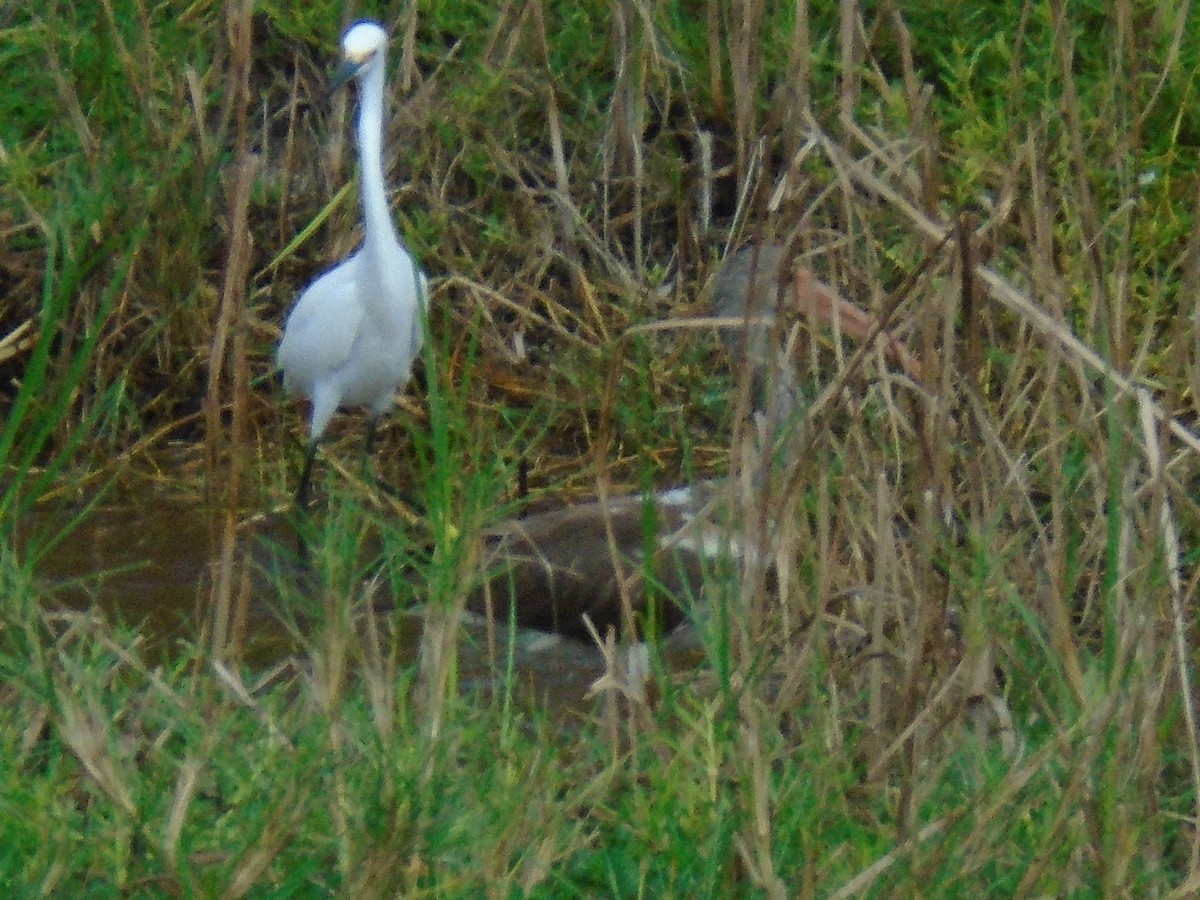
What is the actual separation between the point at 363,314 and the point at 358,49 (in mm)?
671

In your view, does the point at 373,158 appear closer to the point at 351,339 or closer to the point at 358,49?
the point at 358,49

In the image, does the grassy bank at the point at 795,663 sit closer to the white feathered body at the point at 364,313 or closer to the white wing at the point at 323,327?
the white feathered body at the point at 364,313

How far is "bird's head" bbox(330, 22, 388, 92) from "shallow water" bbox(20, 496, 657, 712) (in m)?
1.07

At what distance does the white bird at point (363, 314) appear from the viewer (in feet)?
16.0

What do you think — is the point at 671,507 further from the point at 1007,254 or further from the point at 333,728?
the point at 333,728

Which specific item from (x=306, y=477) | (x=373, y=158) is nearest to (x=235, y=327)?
(x=373, y=158)

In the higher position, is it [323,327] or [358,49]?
[358,49]

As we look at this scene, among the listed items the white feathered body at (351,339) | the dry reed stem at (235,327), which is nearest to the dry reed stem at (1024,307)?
the dry reed stem at (235,327)

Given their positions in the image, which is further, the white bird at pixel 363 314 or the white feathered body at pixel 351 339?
the white feathered body at pixel 351 339

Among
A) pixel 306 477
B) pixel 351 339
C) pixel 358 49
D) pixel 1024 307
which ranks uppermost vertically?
pixel 1024 307

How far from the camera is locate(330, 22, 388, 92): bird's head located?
190 inches

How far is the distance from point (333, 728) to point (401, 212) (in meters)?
3.65

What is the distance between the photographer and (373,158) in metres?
4.84

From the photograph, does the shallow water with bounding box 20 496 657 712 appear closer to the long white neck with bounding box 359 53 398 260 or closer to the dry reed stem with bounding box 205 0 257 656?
the long white neck with bounding box 359 53 398 260
